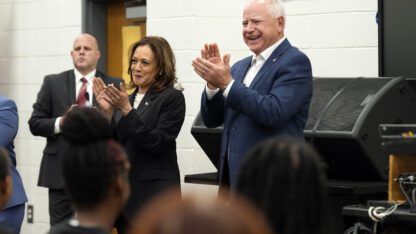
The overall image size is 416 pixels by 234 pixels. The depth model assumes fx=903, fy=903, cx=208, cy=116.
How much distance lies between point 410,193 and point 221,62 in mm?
939

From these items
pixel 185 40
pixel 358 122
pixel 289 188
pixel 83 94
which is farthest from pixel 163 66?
pixel 289 188

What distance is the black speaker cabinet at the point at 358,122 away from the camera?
4176 mm

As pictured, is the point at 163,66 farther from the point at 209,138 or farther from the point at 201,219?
the point at 201,219

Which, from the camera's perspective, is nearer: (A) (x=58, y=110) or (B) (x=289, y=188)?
(B) (x=289, y=188)

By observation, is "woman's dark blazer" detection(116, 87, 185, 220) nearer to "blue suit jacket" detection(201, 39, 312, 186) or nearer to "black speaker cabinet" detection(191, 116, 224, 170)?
"black speaker cabinet" detection(191, 116, 224, 170)

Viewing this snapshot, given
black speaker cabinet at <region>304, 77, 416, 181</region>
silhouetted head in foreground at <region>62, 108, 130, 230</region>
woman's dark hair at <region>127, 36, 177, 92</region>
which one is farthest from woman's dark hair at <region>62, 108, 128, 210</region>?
woman's dark hair at <region>127, 36, 177, 92</region>

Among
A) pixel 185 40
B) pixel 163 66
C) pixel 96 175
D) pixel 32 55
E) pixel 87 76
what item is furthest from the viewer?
pixel 32 55

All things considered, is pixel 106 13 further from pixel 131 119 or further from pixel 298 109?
pixel 298 109

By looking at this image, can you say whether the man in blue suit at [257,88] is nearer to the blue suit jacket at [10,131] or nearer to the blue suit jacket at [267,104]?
the blue suit jacket at [267,104]

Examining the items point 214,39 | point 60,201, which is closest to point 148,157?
point 60,201

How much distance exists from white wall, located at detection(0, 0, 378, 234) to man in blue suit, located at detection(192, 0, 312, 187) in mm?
846

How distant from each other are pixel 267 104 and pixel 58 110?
91.4 inches

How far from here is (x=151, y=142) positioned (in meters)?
4.30

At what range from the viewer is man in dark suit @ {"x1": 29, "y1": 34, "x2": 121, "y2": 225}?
5520mm
